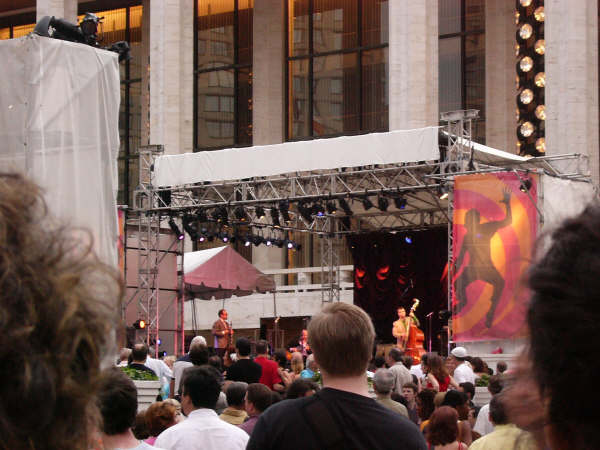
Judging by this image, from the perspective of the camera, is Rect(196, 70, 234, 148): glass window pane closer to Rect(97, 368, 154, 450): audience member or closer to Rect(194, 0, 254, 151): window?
Rect(194, 0, 254, 151): window

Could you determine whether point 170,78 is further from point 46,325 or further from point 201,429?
point 46,325

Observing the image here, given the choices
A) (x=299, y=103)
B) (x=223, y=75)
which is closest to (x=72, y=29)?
(x=299, y=103)

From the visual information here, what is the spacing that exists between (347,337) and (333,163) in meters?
19.9

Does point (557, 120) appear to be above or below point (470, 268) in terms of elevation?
above

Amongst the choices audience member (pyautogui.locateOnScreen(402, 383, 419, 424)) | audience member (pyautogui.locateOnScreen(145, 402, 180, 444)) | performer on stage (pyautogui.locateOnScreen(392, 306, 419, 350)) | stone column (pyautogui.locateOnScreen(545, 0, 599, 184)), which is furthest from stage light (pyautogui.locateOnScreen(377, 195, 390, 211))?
audience member (pyautogui.locateOnScreen(145, 402, 180, 444))


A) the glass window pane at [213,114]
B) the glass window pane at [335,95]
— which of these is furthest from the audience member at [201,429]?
the glass window pane at [213,114]

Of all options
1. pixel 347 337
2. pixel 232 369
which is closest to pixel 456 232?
pixel 232 369

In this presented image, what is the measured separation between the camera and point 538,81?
3691cm

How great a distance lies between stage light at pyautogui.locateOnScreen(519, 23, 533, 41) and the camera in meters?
37.3

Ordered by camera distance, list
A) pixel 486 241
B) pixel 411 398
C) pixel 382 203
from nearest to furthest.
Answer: pixel 411 398 → pixel 486 241 → pixel 382 203

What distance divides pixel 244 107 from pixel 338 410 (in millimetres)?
42370

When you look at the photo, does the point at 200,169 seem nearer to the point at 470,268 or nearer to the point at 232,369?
the point at 470,268

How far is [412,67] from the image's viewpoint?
102ft

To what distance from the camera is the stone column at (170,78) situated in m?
35.6
